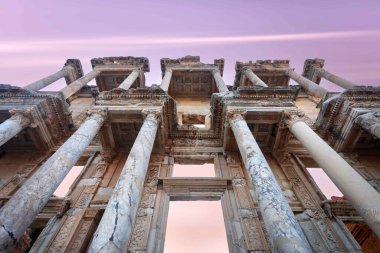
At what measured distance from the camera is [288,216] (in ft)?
19.0

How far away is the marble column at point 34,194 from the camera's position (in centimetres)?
551

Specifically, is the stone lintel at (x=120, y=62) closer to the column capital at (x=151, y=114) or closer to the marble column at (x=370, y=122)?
the column capital at (x=151, y=114)

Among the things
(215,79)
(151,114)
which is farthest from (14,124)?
(215,79)

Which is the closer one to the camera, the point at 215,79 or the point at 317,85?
the point at 317,85

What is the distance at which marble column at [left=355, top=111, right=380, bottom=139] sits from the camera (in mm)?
9252

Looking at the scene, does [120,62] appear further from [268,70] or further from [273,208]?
[273,208]

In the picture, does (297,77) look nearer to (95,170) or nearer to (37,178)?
(95,170)

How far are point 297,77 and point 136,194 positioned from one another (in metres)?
17.3

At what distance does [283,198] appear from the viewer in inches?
253

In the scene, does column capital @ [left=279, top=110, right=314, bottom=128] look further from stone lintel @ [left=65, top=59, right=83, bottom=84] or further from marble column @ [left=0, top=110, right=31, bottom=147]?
stone lintel @ [left=65, top=59, right=83, bottom=84]

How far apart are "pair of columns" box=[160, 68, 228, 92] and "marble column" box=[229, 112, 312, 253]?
8470 mm

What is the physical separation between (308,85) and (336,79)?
7.47ft

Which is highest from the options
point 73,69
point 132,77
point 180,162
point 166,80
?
point 73,69

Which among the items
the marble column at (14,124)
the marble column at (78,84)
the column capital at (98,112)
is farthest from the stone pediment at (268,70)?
the marble column at (14,124)
